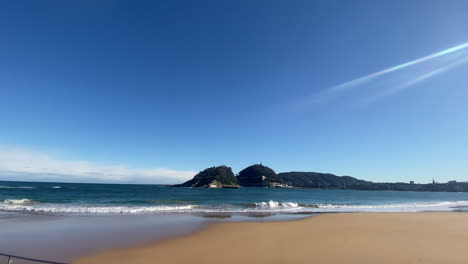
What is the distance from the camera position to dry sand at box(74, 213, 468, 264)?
7.56 metres

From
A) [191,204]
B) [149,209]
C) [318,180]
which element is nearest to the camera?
[149,209]

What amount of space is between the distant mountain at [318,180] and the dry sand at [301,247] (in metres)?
162

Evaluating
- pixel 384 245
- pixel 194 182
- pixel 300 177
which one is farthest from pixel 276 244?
pixel 300 177

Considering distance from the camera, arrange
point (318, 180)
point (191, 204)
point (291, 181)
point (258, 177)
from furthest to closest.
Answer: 1. point (318, 180)
2. point (291, 181)
3. point (258, 177)
4. point (191, 204)

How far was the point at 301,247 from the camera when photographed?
893cm

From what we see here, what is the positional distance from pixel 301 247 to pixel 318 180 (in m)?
187

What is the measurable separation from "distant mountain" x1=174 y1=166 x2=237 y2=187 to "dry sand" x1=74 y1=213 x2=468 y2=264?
115 metres

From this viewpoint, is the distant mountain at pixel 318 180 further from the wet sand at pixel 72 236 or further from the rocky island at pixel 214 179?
the wet sand at pixel 72 236

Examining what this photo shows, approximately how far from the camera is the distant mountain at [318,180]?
168500 millimetres

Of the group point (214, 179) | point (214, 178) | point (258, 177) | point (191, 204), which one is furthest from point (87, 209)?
point (258, 177)

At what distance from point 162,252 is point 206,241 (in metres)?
2.12

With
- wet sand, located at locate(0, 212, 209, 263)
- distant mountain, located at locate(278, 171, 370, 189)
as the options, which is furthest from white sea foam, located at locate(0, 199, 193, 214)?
distant mountain, located at locate(278, 171, 370, 189)

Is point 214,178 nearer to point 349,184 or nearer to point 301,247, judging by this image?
point 349,184

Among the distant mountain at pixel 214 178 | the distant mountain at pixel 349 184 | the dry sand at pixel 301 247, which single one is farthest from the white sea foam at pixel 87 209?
the distant mountain at pixel 349 184
